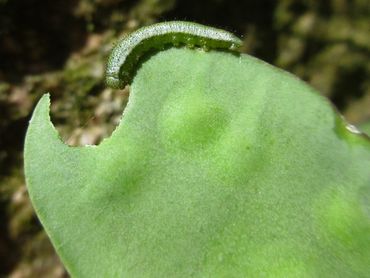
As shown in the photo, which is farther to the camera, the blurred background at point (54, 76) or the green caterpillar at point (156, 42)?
the blurred background at point (54, 76)

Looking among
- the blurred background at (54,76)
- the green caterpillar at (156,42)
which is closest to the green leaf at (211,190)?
the green caterpillar at (156,42)

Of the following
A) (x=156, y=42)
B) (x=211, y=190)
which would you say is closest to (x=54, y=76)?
(x=156, y=42)

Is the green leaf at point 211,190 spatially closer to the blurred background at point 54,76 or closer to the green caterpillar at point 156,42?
the green caterpillar at point 156,42

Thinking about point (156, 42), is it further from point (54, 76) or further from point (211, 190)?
point (54, 76)

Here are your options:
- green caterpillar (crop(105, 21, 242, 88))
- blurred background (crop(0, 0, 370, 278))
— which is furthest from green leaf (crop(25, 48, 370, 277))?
blurred background (crop(0, 0, 370, 278))

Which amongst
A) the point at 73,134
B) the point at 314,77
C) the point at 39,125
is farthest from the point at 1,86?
the point at 314,77

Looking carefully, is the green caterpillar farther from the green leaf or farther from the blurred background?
the blurred background
